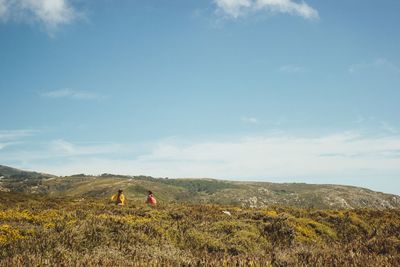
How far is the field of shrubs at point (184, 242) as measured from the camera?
7152 millimetres

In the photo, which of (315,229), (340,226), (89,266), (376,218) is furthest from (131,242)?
(376,218)

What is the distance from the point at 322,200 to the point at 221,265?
6597 inches

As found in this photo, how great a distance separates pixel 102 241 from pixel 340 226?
1399 centimetres

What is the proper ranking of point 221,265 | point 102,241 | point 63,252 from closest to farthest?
point 221,265 < point 63,252 < point 102,241

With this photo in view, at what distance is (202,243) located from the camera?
11695 mm

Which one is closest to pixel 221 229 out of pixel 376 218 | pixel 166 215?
pixel 166 215

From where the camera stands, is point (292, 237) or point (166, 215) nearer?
point (292, 237)

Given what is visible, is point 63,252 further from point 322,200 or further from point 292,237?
point 322,200

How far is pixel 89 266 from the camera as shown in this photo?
6.08m

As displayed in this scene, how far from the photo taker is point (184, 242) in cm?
1184

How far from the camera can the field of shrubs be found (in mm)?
7152

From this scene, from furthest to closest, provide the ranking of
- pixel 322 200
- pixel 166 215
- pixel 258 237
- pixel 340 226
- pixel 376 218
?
1. pixel 322 200
2. pixel 376 218
3. pixel 340 226
4. pixel 166 215
5. pixel 258 237

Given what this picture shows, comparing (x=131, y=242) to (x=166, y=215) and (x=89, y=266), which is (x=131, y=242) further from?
(x=166, y=215)

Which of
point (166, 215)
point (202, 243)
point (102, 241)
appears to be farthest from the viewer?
point (166, 215)
